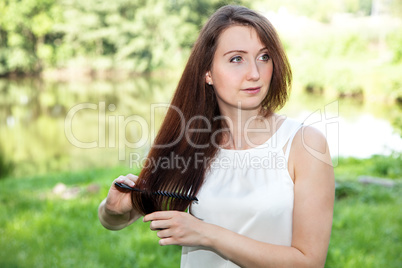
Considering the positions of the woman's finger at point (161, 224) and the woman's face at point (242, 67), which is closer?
the woman's finger at point (161, 224)

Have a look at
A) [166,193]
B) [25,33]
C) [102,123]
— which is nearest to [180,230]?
[166,193]

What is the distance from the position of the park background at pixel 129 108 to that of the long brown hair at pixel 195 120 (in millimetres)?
697

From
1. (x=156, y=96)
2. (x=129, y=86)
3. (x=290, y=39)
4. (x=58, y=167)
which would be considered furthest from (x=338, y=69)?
(x=129, y=86)

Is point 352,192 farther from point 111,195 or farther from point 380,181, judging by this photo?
point 111,195

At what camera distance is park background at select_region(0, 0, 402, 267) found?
12.2 feet

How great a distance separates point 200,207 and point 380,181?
181 inches

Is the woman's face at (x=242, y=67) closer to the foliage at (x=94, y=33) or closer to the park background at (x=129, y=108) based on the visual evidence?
the park background at (x=129, y=108)

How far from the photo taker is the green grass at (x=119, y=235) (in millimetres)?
3357

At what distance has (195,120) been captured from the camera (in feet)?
4.86

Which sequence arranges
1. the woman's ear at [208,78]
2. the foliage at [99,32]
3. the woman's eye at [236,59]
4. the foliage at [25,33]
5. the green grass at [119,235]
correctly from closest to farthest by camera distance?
Result: the woman's eye at [236,59]
the woman's ear at [208,78]
the green grass at [119,235]
the foliage at [99,32]
the foliage at [25,33]

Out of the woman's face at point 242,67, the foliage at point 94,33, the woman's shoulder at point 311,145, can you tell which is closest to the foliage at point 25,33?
the foliage at point 94,33

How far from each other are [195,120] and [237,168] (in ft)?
0.80

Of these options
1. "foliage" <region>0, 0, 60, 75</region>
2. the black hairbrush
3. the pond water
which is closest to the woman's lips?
the black hairbrush

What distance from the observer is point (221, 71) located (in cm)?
138
